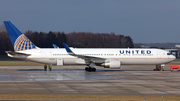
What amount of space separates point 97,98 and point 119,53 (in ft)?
81.3

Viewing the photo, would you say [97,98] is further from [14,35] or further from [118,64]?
[14,35]

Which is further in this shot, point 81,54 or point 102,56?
point 102,56

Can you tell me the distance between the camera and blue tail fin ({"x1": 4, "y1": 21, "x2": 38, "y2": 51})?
138 feet

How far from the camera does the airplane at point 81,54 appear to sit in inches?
1640

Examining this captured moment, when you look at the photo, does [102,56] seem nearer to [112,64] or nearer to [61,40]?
[112,64]

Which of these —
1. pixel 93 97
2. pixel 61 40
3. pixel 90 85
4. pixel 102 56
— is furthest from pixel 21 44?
pixel 61 40

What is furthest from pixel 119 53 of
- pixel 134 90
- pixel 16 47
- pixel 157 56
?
pixel 134 90

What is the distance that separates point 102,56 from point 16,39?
A: 14.5 metres

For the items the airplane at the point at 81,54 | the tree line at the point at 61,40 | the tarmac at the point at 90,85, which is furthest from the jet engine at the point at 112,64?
the tree line at the point at 61,40

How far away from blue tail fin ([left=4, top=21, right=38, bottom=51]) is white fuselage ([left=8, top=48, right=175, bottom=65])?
110 cm

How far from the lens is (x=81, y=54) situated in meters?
42.3

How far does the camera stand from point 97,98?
1848cm

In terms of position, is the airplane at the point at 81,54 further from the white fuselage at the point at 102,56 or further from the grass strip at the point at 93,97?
the grass strip at the point at 93,97

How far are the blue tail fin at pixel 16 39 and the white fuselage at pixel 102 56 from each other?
1.10 metres
